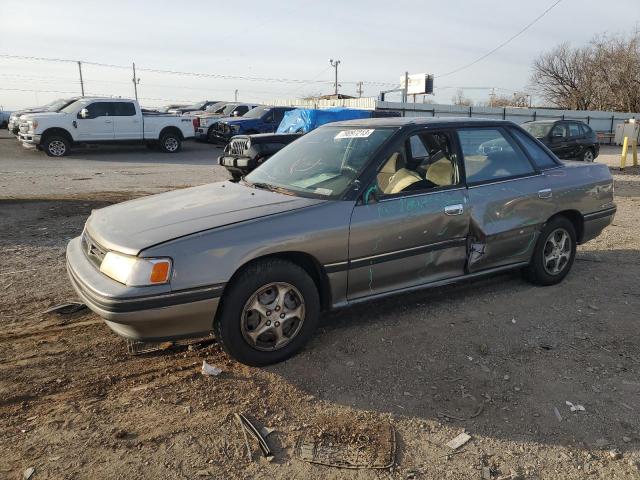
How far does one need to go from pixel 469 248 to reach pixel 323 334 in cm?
137

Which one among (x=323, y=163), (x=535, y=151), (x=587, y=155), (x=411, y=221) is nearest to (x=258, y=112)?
(x=587, y=155)

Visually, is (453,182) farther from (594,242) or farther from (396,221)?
(594,242)

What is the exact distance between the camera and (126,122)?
17.9m

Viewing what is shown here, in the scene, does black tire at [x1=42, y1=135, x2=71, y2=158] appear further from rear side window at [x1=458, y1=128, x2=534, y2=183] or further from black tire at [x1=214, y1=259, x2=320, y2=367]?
black tire at [x1=214, y1=259, x2=320, y2=367]

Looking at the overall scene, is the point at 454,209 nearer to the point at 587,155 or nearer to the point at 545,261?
the point at 545,261

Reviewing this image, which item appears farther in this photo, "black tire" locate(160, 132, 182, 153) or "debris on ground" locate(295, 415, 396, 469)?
"black tire" locate(160, 132, 182, 153)

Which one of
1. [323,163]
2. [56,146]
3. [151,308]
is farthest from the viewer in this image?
[56,146]

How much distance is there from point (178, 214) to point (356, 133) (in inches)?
63.2

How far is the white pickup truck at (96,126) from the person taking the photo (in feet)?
54.1

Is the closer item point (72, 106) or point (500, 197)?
point (500, 197)

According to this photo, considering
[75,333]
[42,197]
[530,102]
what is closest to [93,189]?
[42,197]

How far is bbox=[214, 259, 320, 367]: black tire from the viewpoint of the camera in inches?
123

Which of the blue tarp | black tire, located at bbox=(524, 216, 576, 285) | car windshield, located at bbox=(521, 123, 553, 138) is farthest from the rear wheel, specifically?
black tire, located at bbox=(524, 216, 576, 285)

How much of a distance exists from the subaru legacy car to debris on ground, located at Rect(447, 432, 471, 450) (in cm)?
117
